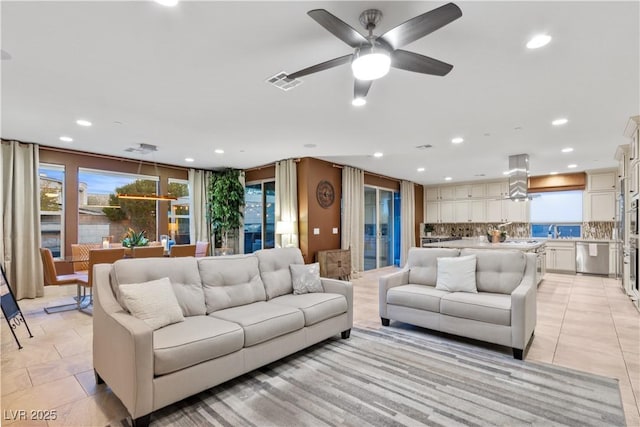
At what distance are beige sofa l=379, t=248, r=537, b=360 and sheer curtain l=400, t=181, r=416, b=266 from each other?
5.27 metres

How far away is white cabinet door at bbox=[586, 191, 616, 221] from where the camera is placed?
7547 mm

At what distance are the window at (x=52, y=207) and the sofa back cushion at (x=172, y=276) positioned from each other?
14.0 feet

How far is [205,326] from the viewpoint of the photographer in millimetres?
2441

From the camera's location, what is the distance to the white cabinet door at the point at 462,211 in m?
9.64

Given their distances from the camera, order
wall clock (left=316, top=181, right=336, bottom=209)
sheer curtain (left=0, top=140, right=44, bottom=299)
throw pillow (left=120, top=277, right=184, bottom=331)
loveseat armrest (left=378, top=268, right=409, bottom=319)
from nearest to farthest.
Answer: throw pillow (left=120, top=277, right=184, bottom=331) < loveseat armrest (left=378, top=268, right=409, bottom=319) < sheer curtain (left=0, top=140, right=44, bottom=299) < wall clock (left=316, top=181, right=336, bottom=209)

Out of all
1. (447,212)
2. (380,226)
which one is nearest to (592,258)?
(447,212)

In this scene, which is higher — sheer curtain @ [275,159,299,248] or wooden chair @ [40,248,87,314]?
sheer curtain @ [275,159,299,248]

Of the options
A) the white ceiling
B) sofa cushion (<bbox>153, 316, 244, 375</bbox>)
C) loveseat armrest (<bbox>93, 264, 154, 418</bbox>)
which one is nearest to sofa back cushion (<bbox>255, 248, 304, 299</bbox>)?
sofa cushion (<bbox>153, 316, 244, 375</bbox>)

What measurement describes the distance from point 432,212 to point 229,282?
338 inches

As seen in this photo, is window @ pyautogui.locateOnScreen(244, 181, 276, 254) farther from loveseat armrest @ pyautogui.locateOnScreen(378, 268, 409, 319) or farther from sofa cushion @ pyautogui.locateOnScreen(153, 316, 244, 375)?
sofa cushion @ pyautogui.locateOnScreen(153, 316, 244, 375)

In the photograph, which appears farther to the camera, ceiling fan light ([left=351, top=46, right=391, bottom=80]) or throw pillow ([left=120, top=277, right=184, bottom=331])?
throw pillow ([left=120, top=277, right=184, bottom=331])

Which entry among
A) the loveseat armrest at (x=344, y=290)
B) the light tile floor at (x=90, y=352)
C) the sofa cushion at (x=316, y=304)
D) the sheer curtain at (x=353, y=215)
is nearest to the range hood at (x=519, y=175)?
the light tile floor at (x=90, y=352)

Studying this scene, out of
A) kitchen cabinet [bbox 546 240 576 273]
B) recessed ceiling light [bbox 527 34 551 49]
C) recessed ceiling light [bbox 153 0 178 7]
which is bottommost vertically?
kitchen cabinet [bbox 546 240 576 273]

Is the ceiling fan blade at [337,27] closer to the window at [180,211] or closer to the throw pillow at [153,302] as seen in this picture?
the throw pillow at [153,302]
